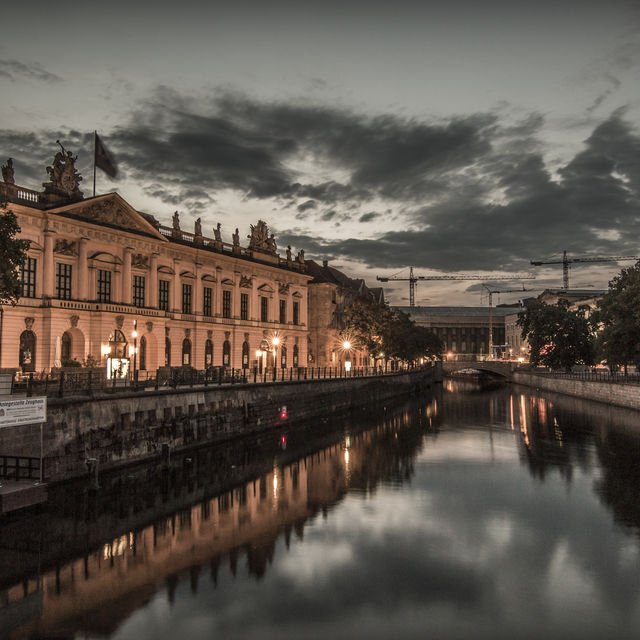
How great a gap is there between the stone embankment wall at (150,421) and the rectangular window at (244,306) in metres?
16.9

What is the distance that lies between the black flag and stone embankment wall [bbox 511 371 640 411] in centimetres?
5031

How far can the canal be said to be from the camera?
51.3 feet

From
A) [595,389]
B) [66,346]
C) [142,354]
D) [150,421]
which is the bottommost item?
[595,389]

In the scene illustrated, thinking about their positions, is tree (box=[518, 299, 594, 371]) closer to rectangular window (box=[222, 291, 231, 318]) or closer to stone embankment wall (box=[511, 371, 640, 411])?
stone embankment wall (box=[511, 371, 640, 411])

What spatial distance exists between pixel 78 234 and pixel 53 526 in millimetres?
32675

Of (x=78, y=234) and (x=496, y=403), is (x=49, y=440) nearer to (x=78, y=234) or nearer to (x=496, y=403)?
(x=78, y=234)

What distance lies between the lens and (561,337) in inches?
3701

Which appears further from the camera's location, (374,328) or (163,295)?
(374,328)

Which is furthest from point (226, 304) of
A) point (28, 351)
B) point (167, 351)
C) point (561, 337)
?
point (561, 337)

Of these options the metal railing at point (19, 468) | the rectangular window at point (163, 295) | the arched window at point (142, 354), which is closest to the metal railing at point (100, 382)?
the metal railing at point (19, 468)

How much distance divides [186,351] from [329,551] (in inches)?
1693

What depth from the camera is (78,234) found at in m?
49.7

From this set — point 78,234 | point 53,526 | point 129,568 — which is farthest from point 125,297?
point 129,568

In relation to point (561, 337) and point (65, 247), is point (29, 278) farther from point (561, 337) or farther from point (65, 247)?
point (561, 337)
